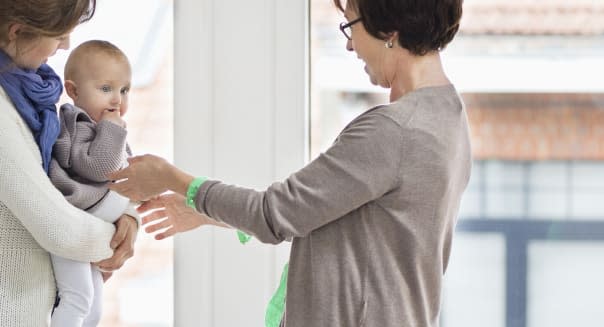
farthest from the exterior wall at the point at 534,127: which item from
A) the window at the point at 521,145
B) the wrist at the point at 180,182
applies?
the wrist at the point at 180,182

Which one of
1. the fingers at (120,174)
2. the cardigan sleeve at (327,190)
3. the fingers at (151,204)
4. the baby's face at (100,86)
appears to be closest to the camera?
the cardigan sleeve at (327,190)

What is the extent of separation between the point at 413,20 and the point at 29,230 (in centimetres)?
82

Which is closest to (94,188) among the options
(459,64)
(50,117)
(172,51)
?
(50,117)

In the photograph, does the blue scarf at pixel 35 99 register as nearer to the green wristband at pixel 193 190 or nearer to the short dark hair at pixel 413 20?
the green wristband at pixel 193 190

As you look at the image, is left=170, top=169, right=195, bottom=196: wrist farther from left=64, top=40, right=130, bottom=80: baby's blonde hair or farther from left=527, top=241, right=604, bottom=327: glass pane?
left=527, top=241, right=604, bottom=327: glass pane

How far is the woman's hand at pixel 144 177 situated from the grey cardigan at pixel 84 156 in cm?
4

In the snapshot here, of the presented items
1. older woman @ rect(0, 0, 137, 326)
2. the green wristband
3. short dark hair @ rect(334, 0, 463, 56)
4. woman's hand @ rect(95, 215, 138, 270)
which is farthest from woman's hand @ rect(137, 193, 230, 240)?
short dark hair @ rect(334, 0, 463, 56)

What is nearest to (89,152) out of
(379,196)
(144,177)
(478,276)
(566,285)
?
(144,177)

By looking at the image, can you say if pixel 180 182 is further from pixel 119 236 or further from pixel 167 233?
pixel 167 233

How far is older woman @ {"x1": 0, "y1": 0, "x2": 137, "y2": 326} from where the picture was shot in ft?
5.52

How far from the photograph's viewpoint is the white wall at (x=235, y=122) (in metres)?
2.26

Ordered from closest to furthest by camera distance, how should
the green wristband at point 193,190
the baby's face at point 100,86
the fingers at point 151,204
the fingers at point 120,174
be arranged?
the green wristband at point 193,190 < the fingers at point 120,174 < the baby's face at point 100,86 < the fingers at point 151,204

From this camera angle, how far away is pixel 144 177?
1805 mm

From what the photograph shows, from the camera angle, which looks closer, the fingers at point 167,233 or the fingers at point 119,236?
the fingers at point 119,236
